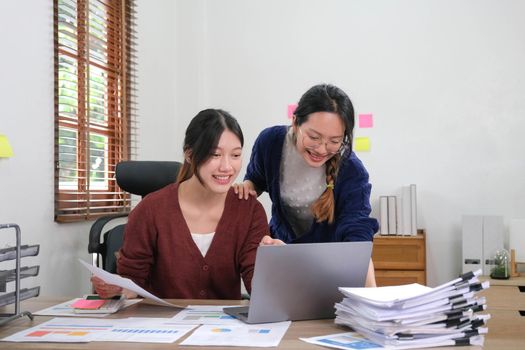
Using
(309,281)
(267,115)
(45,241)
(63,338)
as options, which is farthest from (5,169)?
(267,115)

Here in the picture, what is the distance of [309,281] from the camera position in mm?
1365

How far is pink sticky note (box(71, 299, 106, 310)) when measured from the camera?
1.52 metres

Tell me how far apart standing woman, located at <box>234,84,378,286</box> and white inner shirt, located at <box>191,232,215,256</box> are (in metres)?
0.17

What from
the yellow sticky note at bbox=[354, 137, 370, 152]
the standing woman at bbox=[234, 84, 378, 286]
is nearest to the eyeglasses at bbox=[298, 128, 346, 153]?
the standing woman at bbox=[234, 84, 378, 286]

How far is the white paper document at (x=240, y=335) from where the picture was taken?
1.19 meters

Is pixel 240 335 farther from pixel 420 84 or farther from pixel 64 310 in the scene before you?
pixel 420 84

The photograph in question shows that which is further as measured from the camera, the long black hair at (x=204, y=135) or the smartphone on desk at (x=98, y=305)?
the long black hair at (x=204, y=135)

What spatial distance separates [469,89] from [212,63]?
5.68 feet

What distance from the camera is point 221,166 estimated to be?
5.61ft

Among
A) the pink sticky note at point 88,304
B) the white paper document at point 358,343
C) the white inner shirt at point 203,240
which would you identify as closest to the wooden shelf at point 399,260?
the white inner shirt at point 203,240

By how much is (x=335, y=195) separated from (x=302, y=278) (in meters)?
0.66

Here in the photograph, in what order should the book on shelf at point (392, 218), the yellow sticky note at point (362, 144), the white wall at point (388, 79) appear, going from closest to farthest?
the book on shelf at point (392, 218) → the white wall at point (388, 79) → the yellow sticky note at point (362, 144)

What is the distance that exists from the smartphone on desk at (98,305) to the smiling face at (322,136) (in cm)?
68

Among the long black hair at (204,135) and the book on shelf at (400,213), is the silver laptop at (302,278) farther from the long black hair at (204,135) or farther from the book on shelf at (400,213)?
the book on shelf at (400,213)
